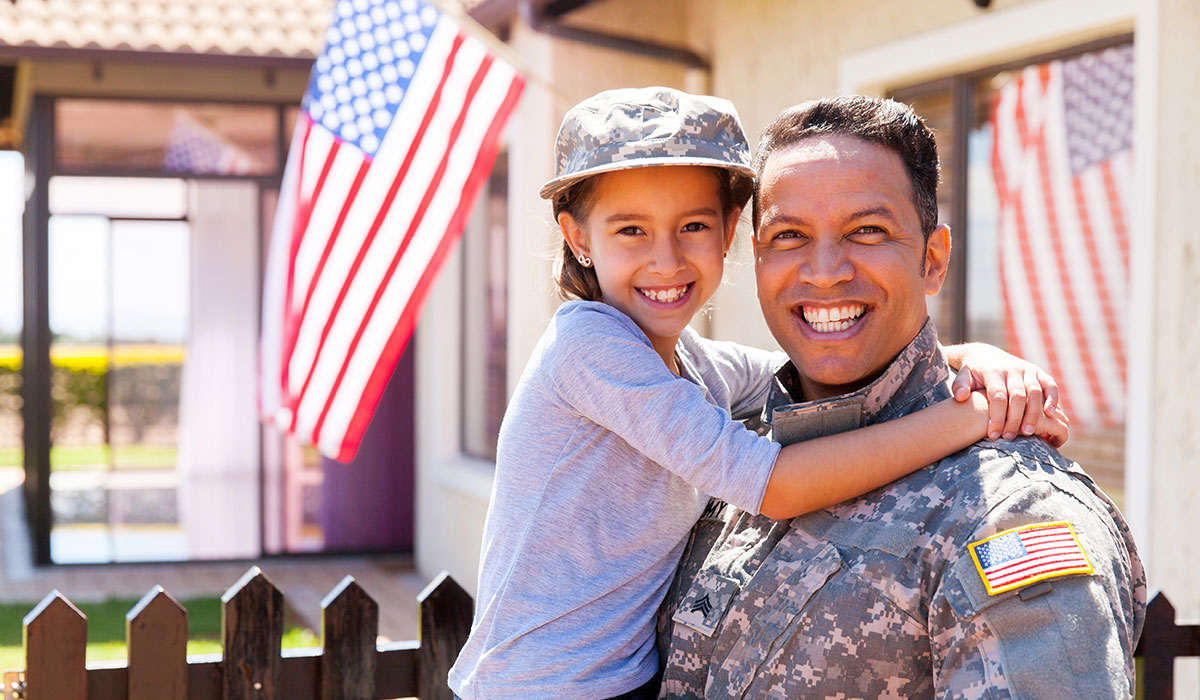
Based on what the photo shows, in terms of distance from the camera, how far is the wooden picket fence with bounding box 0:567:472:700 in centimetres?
264

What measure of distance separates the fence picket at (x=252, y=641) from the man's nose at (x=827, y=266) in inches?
59.1

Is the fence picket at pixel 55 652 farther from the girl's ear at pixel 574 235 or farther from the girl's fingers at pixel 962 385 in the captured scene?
the girl's fingers at pixel 962 385

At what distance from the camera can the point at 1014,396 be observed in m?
1.75

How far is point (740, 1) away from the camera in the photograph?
6.53 m

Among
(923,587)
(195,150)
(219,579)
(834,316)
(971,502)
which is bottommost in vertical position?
(219,579)

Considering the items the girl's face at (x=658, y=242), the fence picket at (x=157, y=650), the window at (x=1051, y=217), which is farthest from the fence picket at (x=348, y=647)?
the window at (x=1051, y=217)

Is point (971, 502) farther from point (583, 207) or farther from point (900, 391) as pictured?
point (583, 207)

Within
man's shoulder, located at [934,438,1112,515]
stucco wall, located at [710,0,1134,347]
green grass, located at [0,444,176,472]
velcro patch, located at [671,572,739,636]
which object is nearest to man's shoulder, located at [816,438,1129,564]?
man's shoulder, located at [934,438,1112,515]

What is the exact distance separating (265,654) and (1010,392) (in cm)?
174

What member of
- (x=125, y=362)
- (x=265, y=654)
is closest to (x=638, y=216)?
(x=265, y=654)

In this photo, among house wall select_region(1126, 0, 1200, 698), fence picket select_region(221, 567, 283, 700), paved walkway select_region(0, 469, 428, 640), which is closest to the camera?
fence picket select_region(221, 567, 283, 700)

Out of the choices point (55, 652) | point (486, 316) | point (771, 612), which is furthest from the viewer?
point (486, 316)

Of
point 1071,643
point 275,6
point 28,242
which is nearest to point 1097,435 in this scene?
point 1071,643

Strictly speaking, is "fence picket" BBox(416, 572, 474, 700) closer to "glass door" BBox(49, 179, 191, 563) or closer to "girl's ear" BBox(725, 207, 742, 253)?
"girl's ear" BBox(725, 207, 742, 253)
